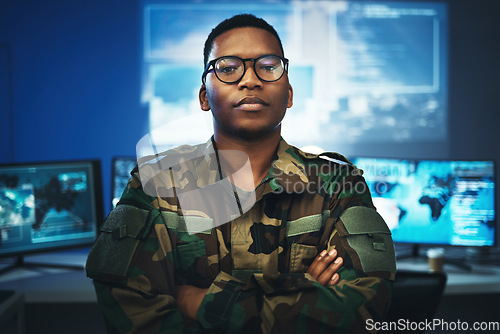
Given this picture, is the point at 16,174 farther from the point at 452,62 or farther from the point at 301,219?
the point at 452,62

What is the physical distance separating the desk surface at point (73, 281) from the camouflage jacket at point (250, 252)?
2.50 ft

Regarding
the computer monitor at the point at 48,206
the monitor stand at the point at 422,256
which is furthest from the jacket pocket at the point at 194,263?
the monitor stand at the point at 422,256

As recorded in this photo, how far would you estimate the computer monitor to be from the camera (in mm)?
1711

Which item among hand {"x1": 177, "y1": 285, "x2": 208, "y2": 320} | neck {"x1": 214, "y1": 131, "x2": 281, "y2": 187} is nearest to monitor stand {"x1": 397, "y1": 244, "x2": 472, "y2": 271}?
neck {"x1": 214, "y1": 131, "x2": 281, "y2": 187}

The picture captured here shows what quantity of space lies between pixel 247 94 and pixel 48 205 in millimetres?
1303

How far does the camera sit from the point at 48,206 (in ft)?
5.82

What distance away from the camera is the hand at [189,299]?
33.9 inches

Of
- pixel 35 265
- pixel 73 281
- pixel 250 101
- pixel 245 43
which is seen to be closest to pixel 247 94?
pixel 250 101

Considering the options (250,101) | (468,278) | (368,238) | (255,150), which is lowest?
(468,278)

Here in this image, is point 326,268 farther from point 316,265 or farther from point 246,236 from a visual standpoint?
point 246,236

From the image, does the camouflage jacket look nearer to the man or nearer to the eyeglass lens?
the man

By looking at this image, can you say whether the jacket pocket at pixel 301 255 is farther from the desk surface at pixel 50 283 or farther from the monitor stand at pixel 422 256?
the monitor stand at pixel 422 256

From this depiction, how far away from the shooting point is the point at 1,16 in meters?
2.21

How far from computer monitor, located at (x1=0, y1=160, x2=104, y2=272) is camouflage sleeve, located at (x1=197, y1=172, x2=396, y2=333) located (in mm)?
1162
